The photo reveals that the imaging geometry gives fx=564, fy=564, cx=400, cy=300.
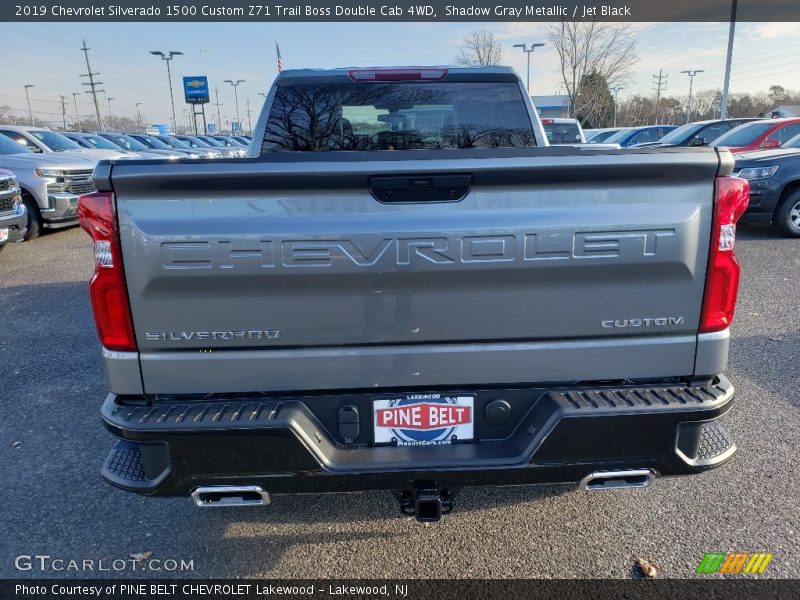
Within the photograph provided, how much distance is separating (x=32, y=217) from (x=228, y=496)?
33.6 ft

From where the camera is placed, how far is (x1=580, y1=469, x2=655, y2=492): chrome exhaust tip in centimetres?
215

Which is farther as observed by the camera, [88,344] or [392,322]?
[88,344]

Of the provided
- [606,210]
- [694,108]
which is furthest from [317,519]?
[694,108]

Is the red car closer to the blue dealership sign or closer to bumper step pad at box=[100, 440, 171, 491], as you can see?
bumper step pad at box=[100, 440, 171, 491]

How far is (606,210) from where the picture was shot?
6.48 feet

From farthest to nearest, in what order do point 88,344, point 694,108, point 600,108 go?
point 694,108 < point 600,108 < point 88,344

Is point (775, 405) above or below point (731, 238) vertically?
below

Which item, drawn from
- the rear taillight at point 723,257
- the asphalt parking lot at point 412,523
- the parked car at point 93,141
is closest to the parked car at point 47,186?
the parked car at point 93,141

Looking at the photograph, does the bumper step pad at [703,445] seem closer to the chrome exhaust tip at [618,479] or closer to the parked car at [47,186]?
the chrome exhaust tip at [618,479]

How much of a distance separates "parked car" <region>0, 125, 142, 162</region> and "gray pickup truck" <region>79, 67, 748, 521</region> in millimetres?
11166

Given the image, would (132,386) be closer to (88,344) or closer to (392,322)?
(392,322)

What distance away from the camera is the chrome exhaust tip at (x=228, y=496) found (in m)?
2.07

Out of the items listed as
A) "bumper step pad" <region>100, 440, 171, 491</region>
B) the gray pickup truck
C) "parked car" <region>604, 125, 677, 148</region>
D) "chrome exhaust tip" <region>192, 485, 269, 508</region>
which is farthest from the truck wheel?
"parked car" <region>604, 125, 677, 148</region>

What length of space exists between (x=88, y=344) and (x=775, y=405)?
18.3 ft
